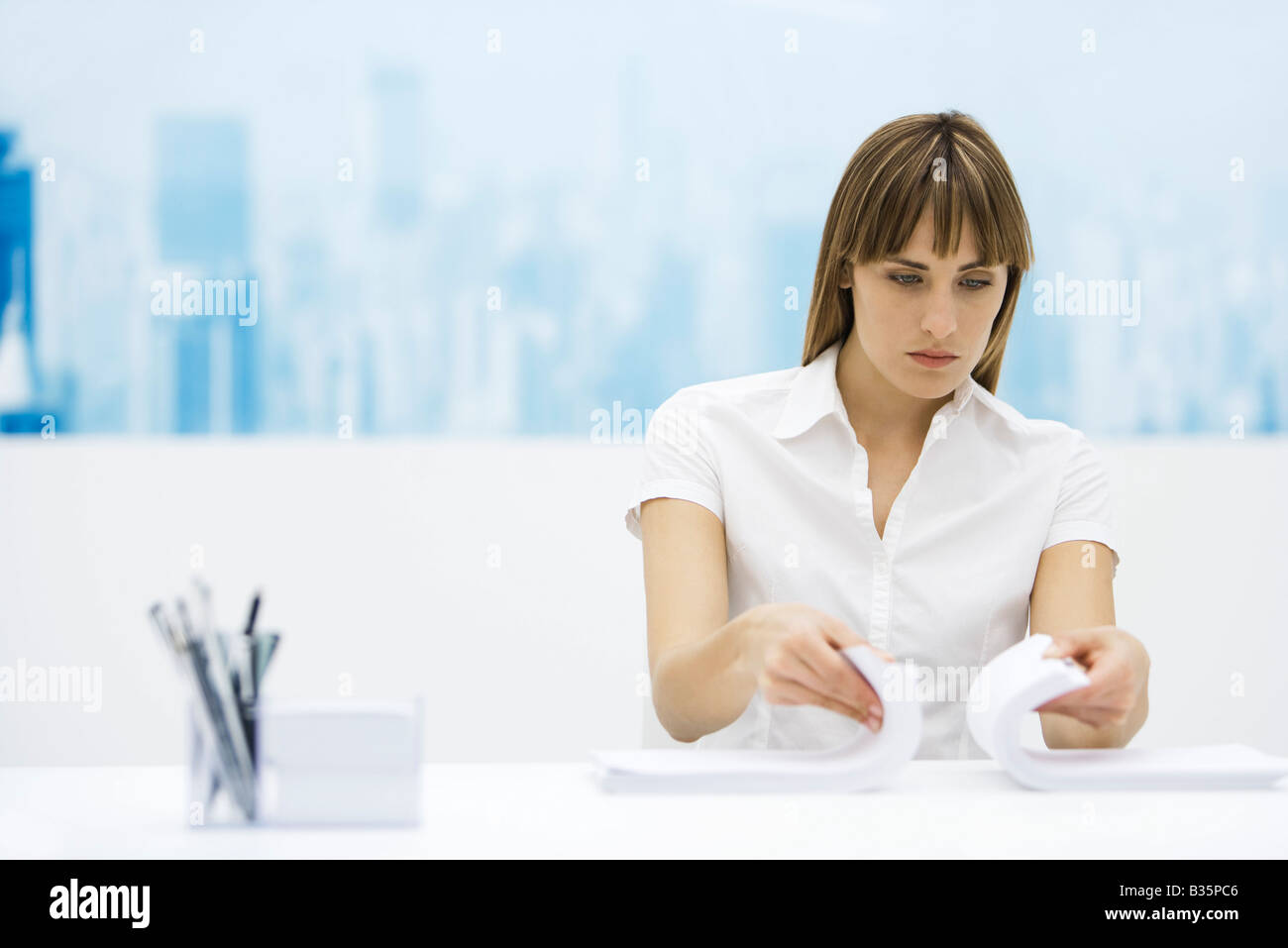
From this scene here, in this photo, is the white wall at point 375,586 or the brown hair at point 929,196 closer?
the brown hair at point 929,196

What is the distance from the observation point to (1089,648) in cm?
96

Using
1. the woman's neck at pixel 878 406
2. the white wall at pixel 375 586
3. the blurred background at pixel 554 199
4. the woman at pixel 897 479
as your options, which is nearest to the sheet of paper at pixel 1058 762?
the woman at pixel 897 479

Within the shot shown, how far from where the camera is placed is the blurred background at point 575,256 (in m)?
2.07

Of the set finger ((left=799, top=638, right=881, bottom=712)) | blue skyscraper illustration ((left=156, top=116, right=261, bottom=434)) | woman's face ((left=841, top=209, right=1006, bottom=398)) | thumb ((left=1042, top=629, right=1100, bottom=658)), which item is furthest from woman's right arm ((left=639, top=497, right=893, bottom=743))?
blue skyscraper illustration ((left=156, top=116, right=261, bottom=434))

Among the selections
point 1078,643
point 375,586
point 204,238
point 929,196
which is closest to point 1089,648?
point 1078,643

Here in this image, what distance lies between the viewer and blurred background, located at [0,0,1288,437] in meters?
2.30

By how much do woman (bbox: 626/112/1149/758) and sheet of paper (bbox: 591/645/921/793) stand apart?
12.0 inches

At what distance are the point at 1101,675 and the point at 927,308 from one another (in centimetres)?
47

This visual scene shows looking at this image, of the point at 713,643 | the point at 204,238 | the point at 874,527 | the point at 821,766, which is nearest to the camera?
the point at 821,766

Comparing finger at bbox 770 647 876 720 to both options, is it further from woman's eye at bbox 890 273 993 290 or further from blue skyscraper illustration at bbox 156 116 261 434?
blue skyscraper illustration at bbox 156 116 261 434

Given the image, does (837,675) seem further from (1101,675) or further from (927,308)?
(927,308)

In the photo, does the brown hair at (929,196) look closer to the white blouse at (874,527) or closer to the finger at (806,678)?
the white blouse at (874,527)

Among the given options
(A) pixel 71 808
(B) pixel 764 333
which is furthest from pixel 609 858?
(B) pixel 764 333

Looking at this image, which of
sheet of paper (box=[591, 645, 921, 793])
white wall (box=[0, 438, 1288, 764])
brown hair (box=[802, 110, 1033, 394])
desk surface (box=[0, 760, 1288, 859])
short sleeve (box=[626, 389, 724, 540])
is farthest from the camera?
white wall (box=[0, 438, 1288, 764])
